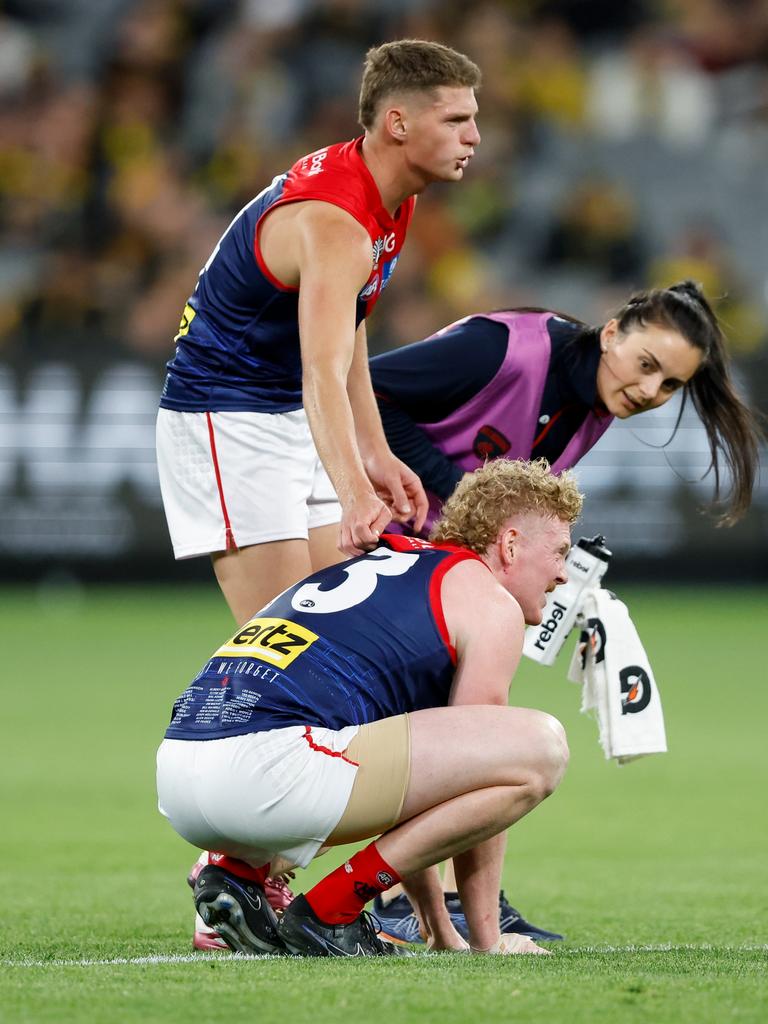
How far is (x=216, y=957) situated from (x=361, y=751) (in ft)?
1.89

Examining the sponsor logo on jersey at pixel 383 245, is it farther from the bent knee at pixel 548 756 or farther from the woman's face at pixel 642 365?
the bent knee at pixel 548 756

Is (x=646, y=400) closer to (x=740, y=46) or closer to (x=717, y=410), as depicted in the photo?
(x=717, y=410)

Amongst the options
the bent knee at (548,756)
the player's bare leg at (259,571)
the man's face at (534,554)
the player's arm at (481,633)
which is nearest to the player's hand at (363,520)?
the player's arm at (481,633)

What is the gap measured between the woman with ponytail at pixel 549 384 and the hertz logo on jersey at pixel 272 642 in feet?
4.22

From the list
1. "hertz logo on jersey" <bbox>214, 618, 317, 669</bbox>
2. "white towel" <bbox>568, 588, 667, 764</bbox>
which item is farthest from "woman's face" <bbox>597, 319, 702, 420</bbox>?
"hertz logo on jersey" <bbox>214, 618, 317, 669</bbox>

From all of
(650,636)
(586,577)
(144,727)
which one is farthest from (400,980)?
(650,636)

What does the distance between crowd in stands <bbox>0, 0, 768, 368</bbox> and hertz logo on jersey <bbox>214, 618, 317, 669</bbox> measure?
1106 cm

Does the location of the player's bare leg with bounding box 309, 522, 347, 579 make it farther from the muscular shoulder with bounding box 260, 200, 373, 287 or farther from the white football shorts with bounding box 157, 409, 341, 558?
the muscular shoulder with bounding box 260, 200, 373, 287

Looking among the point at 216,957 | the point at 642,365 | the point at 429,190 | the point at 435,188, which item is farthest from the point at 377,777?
the point at 435,188

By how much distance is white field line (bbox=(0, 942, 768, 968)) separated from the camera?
12.0 feet

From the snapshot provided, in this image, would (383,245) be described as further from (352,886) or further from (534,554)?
(352,886)

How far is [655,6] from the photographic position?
17312 millimetres

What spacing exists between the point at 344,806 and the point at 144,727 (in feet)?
15.3

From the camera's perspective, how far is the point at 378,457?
4695 mm
